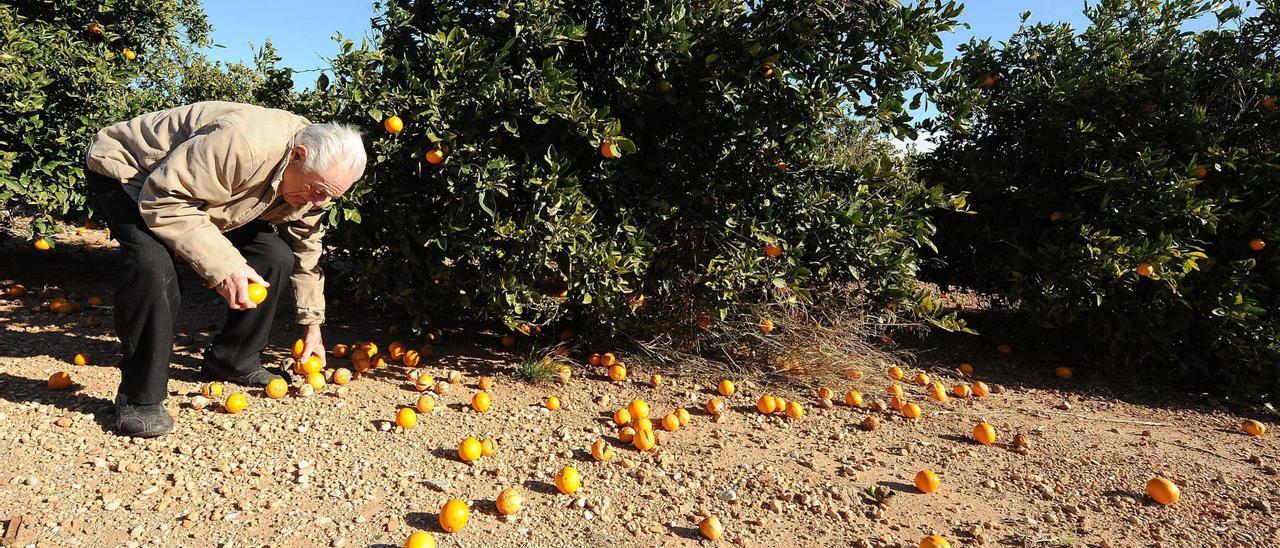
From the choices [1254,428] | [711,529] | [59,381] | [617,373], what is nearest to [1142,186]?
[1254,428]

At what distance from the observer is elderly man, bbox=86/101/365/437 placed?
259 centimetres

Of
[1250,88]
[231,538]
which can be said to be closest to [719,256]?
[231,538]

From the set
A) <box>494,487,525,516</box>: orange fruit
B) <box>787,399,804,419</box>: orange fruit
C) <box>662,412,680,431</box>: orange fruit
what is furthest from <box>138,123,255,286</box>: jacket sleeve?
<box>787,399,804,419</box>: orange fruit

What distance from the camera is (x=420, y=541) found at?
7.15 feet

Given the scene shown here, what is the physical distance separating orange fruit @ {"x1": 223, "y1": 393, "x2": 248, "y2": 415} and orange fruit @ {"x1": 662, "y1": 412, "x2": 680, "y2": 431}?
183 centimetres

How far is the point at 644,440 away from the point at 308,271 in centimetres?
175

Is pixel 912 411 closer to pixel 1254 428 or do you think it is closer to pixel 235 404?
pixel 1254 428

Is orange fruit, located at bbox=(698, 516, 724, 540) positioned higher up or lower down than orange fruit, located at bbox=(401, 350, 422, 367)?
lower down

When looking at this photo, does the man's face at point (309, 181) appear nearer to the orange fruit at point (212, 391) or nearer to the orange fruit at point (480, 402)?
the orange fruit at point (212, 391)

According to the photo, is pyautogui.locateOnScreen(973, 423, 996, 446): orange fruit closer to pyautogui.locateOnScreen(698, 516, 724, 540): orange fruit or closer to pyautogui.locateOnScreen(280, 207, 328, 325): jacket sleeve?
pyautogui.locateOnScreen(698, 516, 724, 540): orange fruit

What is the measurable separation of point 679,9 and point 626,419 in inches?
75.4

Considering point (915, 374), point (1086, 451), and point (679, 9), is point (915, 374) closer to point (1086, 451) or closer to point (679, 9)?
point (1086, 451)

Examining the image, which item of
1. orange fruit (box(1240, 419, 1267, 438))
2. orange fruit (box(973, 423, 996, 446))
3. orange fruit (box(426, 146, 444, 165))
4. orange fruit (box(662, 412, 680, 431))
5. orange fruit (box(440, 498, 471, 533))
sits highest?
orange fruit (box(426, 146, 444, 165))

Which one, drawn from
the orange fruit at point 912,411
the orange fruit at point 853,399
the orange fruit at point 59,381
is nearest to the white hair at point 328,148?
the orange fruit at point 59,381
